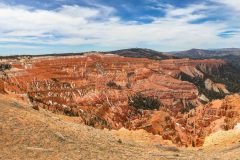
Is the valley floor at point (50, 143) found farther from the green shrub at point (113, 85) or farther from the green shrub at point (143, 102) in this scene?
the green shrub at point (113, 85)

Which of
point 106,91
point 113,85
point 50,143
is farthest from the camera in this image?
point 113,85

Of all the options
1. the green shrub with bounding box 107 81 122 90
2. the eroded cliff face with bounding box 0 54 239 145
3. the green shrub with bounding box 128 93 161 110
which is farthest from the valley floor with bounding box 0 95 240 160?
the green shrub with bounding box 107 81 122 90

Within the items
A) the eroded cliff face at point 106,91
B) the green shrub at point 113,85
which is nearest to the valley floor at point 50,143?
the eroded cliff face at point 106,91

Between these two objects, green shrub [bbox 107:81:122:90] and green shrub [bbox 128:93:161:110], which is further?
green shrub [bbox 107:81:122:90]

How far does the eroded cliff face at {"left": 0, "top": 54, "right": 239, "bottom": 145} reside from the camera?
70894mm

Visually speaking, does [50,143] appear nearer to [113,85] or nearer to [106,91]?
[106,91]

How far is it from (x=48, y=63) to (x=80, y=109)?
9536 centimetres

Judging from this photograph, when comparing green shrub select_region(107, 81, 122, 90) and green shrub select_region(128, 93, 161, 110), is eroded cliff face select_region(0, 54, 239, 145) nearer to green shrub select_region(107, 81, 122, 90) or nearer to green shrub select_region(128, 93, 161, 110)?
green shrub select_region(107, 81, 122, 90)

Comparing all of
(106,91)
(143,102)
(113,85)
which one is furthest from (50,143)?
(113,85)

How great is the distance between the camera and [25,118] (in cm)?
2575

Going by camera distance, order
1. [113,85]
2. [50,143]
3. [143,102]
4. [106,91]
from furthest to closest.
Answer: [113,85], [143,102], [106,91], [50,143]

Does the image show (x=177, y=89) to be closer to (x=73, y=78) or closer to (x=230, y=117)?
(x=73, y=78)

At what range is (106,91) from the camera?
12469 cm

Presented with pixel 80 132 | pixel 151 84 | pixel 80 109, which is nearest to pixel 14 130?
pixel 80 132
